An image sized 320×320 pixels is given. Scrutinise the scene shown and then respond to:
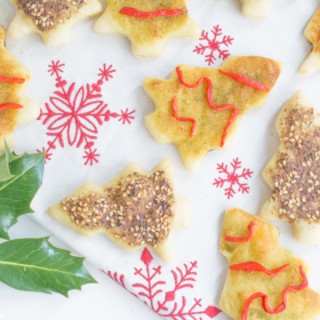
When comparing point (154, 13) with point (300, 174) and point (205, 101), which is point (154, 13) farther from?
point (300, 174)

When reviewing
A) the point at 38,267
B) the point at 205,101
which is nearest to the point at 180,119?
the point at 205,101

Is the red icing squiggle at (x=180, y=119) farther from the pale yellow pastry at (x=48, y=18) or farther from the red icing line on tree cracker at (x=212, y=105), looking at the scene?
the pale yellow pastry at (x=48, y=18)

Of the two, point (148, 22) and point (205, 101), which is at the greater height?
point (148, 22)

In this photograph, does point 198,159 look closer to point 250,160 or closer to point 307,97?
point 250,160

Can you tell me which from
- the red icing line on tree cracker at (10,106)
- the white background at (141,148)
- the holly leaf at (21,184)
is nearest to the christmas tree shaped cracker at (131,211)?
the white background at (141,148)

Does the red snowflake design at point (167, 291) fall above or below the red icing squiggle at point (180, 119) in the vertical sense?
below

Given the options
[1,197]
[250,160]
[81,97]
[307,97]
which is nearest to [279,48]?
[307,97]

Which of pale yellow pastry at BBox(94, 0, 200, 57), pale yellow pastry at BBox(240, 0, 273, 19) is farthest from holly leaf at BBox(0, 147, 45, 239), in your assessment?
pale yellow pastry at BBox(240, 0, 273, 19)
